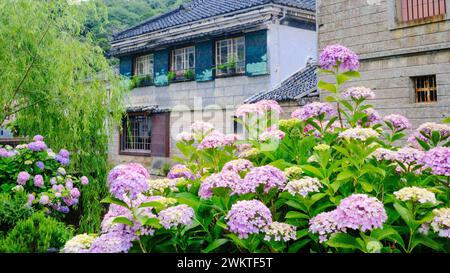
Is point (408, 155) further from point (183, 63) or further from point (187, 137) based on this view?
point (183, 63)

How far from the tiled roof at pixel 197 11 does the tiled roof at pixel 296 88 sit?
2.30 metres

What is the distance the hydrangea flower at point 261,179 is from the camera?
6.74 ft

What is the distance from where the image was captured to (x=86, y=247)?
1904 millimetres

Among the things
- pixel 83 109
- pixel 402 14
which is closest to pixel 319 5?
pixel 402 14

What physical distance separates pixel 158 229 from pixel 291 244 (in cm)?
69

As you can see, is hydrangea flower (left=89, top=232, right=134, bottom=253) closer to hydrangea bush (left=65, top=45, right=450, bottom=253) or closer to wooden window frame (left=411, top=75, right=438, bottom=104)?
hydrangea bush (left=65, top=45, right=450, bottom=253)

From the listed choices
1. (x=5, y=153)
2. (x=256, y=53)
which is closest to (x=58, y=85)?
(x=5, y=153)

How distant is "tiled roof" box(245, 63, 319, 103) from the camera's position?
12.4 metres

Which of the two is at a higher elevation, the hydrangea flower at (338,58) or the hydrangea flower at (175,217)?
the hydrangea flower at (338,58)

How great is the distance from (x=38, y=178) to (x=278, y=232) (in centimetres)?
483

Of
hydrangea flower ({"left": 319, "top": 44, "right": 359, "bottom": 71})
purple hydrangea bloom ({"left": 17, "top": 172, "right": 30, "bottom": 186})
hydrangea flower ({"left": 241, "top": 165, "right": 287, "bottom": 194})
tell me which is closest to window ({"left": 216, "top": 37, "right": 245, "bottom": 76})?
purple hydrangea bloom ({"left": 17, "top": 172, "right": 30, "bottom": 186})

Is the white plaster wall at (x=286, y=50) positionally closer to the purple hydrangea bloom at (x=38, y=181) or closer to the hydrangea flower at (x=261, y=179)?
the purple hydrangea bloom at (x=38, y=181)

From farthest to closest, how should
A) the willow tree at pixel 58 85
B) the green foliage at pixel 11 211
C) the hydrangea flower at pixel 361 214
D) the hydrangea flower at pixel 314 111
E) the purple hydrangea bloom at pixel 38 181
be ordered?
the willow tree at pixel 58 85 → the purple hydrangea bloom at pixel 38 181 → the green foliage at pixel 11 211 → the hydrangea flower at pixel 314 111 → the hydrangea flower at pixel 361 214

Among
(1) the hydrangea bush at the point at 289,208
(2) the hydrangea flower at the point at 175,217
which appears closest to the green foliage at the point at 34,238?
(1) the hydrangea bush at the point at 289,208
